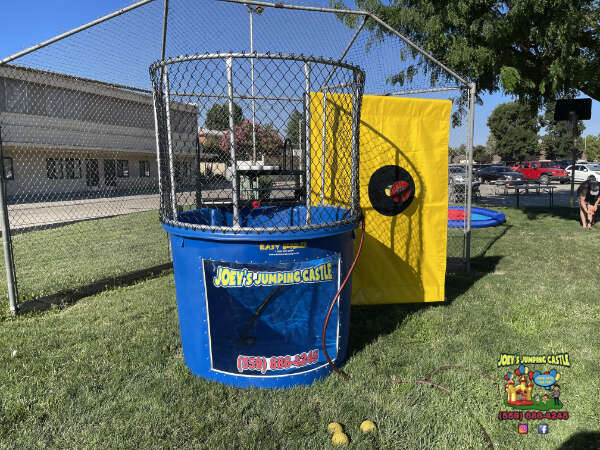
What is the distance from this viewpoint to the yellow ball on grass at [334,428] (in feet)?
8.45

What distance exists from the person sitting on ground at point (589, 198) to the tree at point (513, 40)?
2.36 meters

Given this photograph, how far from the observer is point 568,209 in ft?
43.8

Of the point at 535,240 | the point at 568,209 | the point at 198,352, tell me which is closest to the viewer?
the point at 198,352

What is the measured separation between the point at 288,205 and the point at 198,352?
1.97 metres

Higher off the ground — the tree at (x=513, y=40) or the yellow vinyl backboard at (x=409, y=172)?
the tree at (x=513, y=40)

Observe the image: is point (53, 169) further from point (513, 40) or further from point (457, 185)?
point (513, 40)

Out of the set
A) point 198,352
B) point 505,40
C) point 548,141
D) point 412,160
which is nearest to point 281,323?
point 198,352

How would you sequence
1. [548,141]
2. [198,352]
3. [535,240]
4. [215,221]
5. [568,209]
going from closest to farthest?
[198,352] < [215,221] < [535,240] < [568,209] < [548,141]

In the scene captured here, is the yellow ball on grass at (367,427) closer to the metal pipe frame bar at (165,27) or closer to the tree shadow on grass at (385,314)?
the tree shadow on grass at (385,314)

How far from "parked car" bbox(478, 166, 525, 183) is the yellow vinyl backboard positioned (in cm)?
2496

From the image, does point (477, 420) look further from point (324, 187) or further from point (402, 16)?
point (402, 16)

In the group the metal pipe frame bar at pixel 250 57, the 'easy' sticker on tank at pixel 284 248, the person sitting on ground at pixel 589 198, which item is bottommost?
the person sitting on ground at pixel 589 198

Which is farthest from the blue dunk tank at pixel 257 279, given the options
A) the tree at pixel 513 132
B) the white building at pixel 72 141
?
the tree at pixel 513 132

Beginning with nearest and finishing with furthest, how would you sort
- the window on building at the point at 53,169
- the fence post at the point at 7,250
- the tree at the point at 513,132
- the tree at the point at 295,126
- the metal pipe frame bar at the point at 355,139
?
the metal pipe frame bar at the point at 355,139, the fence post at the point at 7,250, the tree at the point at 295,126, the window on building at the point at 53,169, the tree at the point at 513,132
